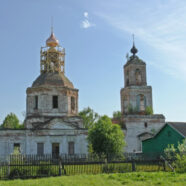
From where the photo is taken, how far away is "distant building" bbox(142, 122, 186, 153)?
75.8 ft

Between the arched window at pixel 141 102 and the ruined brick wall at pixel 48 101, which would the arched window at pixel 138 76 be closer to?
the arched window at pixel 141 102

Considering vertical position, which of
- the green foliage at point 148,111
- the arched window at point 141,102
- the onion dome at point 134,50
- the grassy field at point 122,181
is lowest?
the grassy field at point 122,181

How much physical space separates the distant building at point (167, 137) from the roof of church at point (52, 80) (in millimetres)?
11449

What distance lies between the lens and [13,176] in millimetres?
11945

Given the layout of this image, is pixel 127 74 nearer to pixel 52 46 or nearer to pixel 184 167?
pixel 52 46

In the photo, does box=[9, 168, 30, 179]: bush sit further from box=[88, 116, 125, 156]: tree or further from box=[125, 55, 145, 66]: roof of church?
box=[125, 55, 145, 66]: roof of church

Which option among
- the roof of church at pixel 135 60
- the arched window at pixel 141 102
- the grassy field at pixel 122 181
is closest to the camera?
the grassy field at pixel 122 181

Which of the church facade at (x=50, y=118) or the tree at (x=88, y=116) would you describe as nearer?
the church facade at (x=50, y=118)

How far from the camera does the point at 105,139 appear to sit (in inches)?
950

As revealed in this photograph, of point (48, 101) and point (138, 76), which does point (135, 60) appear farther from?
point (48, 101)

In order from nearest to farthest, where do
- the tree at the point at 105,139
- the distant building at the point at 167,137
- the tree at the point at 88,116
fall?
1. the distant building at the point at 167,137
2. the tree at the point at 105,139
3. the tree at the point at 88,116

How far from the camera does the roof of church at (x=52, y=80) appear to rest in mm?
30425

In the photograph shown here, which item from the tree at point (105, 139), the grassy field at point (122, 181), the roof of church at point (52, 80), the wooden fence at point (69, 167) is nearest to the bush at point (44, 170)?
the wooden fence at point (69, 167)

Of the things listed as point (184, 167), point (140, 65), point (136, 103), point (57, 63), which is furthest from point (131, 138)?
point (184, 167)
